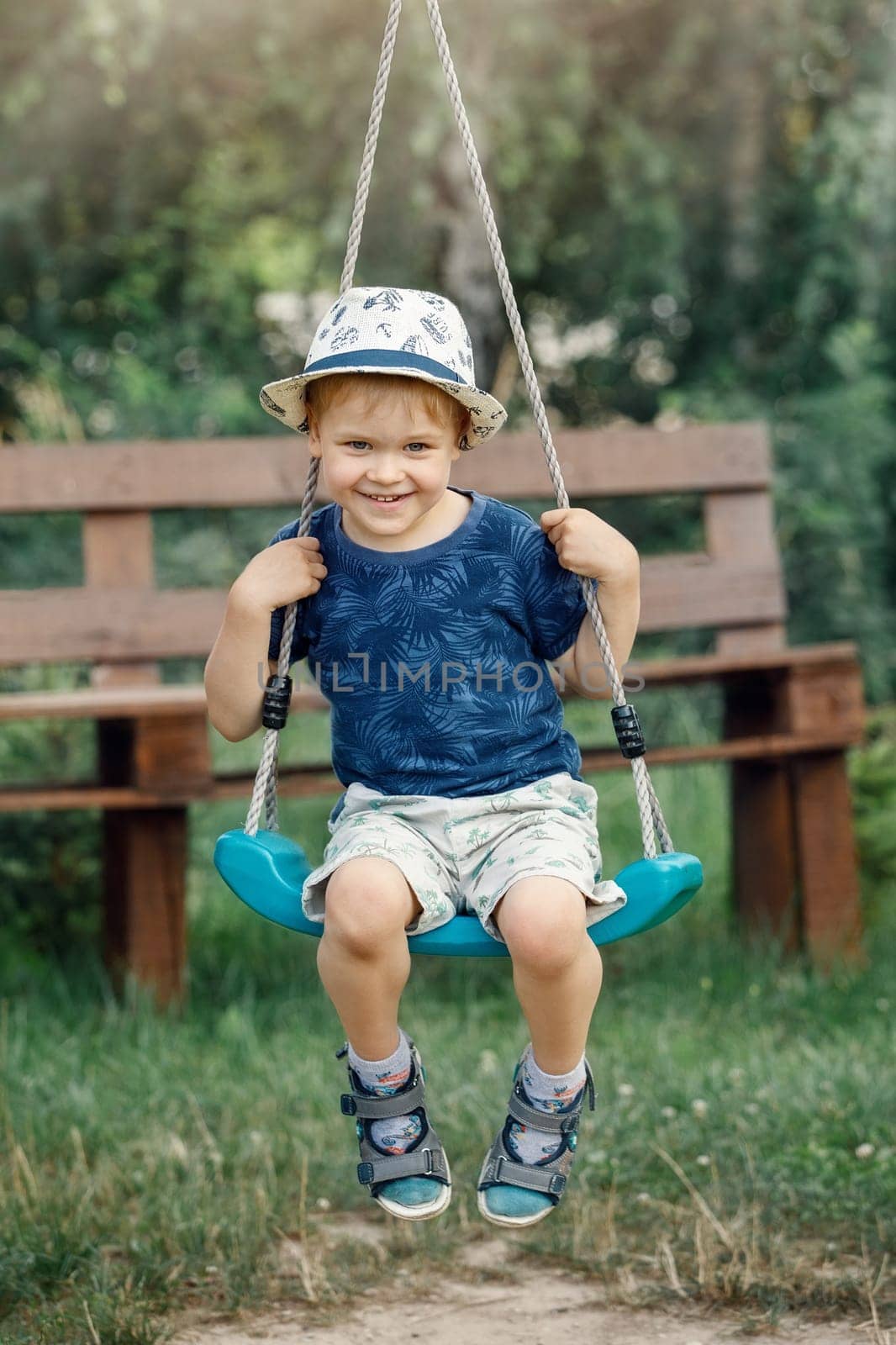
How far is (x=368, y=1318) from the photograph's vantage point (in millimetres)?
2576

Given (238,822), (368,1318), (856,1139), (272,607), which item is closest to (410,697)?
(272,607)

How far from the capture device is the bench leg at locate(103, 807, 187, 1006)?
392 cm

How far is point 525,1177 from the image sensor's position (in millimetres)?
2227

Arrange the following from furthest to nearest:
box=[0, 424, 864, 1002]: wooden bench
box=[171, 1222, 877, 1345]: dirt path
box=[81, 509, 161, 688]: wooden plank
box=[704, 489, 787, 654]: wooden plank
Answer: box=[704, 489, 787, 654]: wooden plank, box=[81, 509, 161, 688]: wooden plank, box=[0, 424, 864, 1002]: wooden bench, box=[171, 1222, 877, 1345]: dirt path

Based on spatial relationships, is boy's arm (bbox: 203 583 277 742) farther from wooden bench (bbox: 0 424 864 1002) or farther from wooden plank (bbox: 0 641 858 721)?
wooden bench (bbox: 0 424 864 1002)

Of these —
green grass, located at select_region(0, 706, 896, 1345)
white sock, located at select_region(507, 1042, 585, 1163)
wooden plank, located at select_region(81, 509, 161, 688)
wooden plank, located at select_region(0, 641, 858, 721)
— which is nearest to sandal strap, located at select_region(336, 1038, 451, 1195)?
white sock, located at select_region(507, 1042, 585, 1163)

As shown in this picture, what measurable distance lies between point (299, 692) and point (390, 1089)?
6.22 feet

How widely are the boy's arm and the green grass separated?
3.16ft

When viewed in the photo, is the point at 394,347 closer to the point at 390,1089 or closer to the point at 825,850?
the point at 390,1089

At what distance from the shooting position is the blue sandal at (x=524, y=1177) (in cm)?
222

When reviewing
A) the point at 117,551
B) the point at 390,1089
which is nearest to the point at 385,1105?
the point at 390,1089

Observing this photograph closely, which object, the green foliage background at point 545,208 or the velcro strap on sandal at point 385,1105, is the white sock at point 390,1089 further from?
the green foliage background at point 545,208

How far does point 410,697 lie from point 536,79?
16.7 ft

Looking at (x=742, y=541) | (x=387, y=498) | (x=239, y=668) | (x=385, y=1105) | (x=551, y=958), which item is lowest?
(x=385, y=1105)
